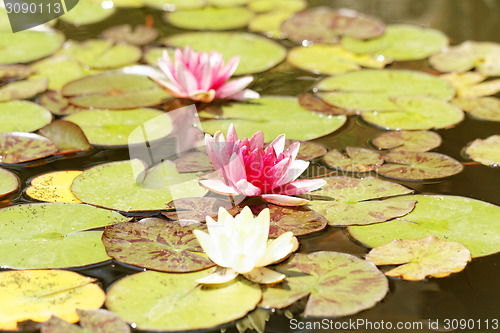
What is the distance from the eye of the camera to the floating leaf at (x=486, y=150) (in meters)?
2.17

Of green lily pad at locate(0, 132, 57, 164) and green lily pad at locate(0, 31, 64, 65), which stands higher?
green lily pad at locate(0, 31, 64, 65)

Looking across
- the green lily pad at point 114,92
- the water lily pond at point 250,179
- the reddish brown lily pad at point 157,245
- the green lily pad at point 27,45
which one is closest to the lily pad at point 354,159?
the water lily pond at point 250,179

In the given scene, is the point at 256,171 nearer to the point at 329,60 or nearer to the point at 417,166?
the point at 417,166

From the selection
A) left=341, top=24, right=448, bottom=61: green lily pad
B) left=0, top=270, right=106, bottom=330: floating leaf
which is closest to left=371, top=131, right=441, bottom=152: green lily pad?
left=341, top=24, right=448, bottom=61: green lily pad

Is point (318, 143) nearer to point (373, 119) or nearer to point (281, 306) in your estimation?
point (373, 119)

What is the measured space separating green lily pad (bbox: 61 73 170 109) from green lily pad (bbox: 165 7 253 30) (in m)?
0.86

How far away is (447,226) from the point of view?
1.80 meters

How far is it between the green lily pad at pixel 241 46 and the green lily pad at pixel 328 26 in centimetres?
23

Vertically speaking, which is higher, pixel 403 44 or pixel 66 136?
pixel 403 44

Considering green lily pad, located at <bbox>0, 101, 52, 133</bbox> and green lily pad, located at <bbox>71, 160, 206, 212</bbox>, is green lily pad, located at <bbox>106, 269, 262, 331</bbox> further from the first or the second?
green lily pad, located at <bbox>0, 101, 52, 133</bbox>

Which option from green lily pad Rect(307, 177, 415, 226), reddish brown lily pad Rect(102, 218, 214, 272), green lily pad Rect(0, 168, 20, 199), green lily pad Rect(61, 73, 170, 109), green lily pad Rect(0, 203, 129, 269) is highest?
green lily pad Rect(61, 73, 170, 109)

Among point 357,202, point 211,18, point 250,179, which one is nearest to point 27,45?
point 211,18

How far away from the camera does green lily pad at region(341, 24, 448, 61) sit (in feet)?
10.4

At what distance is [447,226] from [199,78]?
1236mm
